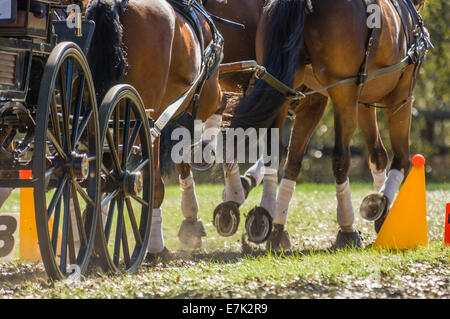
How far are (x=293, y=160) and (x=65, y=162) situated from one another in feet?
11.8

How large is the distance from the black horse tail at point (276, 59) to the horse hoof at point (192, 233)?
50.0 inches

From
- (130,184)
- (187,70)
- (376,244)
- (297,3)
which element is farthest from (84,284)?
(297,3)

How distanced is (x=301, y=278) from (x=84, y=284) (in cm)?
117

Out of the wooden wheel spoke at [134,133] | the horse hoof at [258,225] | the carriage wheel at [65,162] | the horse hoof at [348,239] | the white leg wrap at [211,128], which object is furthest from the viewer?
the white leg wrap at [211,128]

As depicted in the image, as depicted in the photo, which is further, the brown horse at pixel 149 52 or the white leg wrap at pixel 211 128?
the white leg wrap at pixel 211 128

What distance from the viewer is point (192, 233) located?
7.11 meters

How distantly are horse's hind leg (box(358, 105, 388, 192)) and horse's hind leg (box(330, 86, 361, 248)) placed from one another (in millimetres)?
845

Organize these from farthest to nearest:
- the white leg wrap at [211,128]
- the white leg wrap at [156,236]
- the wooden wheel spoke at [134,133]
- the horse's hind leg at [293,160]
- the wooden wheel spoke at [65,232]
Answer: the horse's hind leg at [293,160] → the white leg wrap at [211,128] → the white leg wrap at [156,236] → the wooden wheel spoke at [134,133] → the wooden wheel spoke at [65,232]

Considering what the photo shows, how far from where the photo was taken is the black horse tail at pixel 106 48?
4582 millimetres

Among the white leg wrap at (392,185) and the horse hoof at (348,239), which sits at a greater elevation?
the white leg wrap at (392,185)

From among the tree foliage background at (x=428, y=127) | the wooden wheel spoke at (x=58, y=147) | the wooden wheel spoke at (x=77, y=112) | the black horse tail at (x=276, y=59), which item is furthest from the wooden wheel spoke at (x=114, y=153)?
the tree foliage background at (x=428, y=127)

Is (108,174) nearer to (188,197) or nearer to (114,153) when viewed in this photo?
(114,153)

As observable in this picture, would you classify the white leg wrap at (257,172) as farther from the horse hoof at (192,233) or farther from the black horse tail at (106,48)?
the black horse tail at (106,48)

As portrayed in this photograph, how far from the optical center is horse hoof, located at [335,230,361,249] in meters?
6.47
